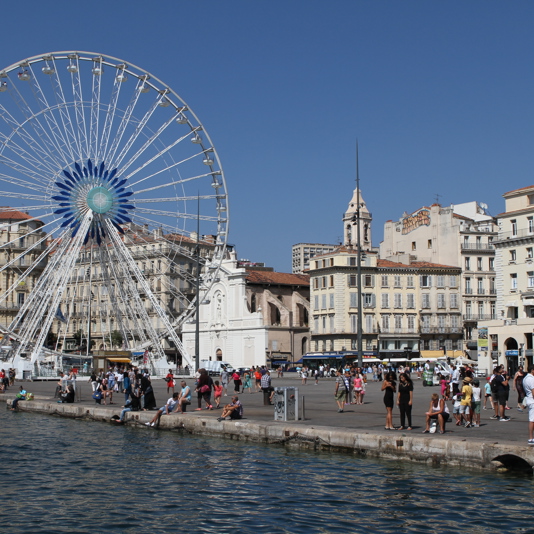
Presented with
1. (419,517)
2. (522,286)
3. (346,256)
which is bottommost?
(419,517)

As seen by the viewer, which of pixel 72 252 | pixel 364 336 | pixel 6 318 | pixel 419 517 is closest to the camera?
pixel 419 517

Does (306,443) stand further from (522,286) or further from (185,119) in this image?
(522,286)

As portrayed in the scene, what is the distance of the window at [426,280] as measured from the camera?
311 ft

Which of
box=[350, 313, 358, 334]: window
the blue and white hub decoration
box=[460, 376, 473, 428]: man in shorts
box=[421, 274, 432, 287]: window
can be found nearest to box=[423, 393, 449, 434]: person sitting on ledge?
box=[460, 376, 473, 428]: man in shorts

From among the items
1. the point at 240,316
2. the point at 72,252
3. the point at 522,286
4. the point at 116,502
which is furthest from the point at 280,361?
the point at 116,502

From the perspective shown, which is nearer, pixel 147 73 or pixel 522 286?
pixel 147 73

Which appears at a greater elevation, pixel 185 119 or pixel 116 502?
pixel 185 119

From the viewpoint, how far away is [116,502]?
56.3 ft

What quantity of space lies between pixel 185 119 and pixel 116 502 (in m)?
43.3

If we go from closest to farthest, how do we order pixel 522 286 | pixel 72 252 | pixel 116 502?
pixel 116 502 → pixel 72 252 → pixel 522 286

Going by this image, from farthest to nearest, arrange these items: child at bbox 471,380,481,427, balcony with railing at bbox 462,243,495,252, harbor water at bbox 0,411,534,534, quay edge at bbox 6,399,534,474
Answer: balcony with railing at bbox 462,243,495,252 → child at bbox 471,380,481,427 → quay edge at bbox 6,399,534,474 → harbor water at bbox 0,411,534,534

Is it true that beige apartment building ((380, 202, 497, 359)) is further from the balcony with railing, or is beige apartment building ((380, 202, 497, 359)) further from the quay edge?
the quay edge

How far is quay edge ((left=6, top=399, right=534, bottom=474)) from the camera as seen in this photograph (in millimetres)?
19156

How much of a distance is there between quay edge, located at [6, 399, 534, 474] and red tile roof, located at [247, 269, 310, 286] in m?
70.5
